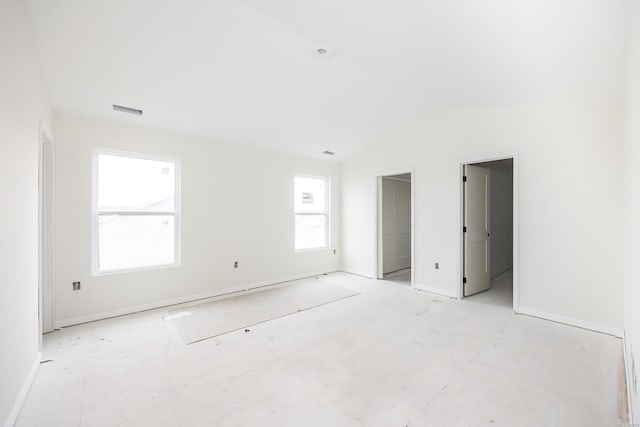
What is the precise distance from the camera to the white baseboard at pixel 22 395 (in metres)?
1.66

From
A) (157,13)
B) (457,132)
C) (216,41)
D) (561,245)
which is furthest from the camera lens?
(457,132)

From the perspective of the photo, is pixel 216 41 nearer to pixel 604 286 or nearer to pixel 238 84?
pixel 238 84

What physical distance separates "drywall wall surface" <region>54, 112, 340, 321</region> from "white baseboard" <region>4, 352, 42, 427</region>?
1070 millimetres

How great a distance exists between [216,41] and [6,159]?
1.71 meters

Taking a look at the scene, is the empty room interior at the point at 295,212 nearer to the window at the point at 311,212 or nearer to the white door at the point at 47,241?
the white door at the point at 47,241

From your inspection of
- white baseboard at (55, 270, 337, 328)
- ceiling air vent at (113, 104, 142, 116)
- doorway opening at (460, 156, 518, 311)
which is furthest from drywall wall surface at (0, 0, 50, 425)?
doorway opening at (460, 156, 518, 311)

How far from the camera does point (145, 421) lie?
5.61 feet

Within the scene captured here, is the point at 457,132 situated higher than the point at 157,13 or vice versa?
the point at 157,13

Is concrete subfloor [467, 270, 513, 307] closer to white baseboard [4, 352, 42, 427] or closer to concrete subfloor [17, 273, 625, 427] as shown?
concrete subfloor [17, 273, 625, 427]

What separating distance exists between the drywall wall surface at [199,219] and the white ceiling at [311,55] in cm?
36

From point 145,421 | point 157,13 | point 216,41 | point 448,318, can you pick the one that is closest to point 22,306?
point 145,421

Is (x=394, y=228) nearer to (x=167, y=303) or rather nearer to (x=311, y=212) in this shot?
(x=311, y=212)

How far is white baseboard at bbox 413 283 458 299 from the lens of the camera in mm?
4219

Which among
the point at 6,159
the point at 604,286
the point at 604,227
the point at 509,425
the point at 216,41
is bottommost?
the point at 509,425
